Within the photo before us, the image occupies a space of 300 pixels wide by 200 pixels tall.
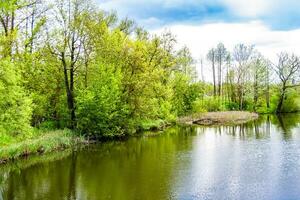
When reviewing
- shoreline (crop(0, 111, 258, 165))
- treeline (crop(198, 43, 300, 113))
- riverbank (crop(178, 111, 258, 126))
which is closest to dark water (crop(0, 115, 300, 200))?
shoreline (crop(0, 111, 258, 165))

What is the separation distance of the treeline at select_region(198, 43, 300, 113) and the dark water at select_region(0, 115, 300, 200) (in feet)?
129

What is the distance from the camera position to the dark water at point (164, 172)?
18.2 metres

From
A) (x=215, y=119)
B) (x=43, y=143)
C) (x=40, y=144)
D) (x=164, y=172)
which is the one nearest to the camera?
(x=164, y=172)

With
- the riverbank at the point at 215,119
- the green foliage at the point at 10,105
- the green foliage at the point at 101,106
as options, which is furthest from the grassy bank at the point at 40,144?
the riverbank at the point at 215,119

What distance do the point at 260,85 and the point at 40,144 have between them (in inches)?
2196

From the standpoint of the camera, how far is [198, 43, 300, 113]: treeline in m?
72.9

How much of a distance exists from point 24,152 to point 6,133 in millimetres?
2393

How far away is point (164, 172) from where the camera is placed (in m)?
22.4

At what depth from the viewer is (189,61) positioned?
7412 centimetres

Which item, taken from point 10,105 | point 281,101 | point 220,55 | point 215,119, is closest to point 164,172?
point 10,105

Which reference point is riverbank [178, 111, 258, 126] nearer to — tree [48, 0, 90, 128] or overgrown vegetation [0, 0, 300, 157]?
overgrown vegetation [0, 0, 300, 157]

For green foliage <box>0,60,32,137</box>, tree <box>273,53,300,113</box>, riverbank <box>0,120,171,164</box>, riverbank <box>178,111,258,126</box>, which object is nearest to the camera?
green foliage <box>0,60,32,137</box>

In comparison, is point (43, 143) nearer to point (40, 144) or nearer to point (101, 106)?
point (40, 144)

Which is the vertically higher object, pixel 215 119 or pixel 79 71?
pixel 79 71
